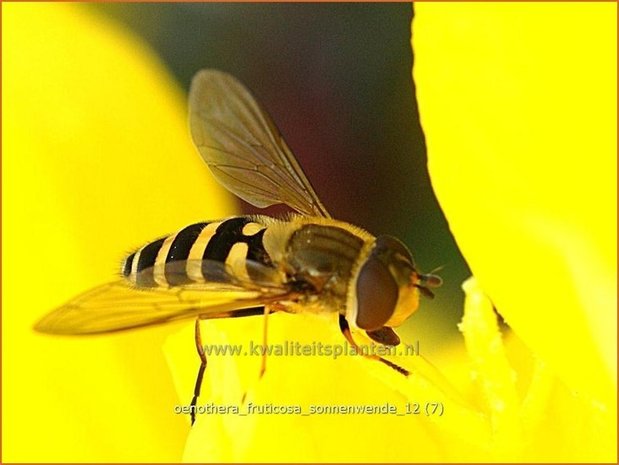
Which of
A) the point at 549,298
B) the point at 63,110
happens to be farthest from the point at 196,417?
the point at 63,110

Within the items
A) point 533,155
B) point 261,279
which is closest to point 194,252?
point 261,279

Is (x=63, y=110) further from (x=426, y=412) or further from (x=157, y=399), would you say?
(x=426, y=412)

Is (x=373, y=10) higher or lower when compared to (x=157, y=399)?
higher

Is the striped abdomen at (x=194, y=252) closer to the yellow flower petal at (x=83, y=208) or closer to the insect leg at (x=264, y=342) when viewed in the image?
the insect leg at (x=264, y=342)

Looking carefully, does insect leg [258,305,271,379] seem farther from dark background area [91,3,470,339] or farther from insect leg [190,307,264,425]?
dark background area [91,3,470,339]

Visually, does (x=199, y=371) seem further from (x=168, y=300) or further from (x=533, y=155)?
(x=533, y=155)

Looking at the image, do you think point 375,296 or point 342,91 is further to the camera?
point 342,91
